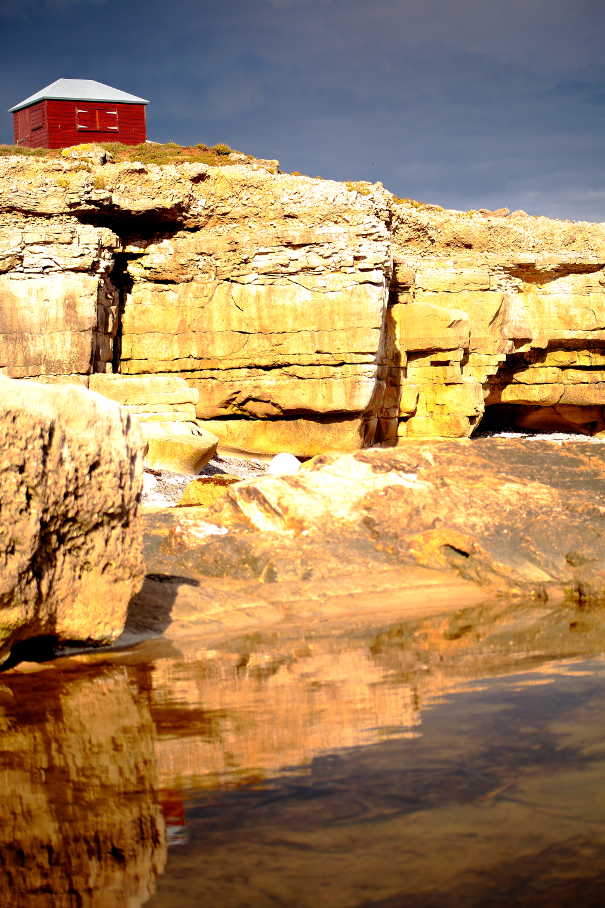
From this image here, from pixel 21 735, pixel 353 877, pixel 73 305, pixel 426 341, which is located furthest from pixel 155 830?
pixel 426 341

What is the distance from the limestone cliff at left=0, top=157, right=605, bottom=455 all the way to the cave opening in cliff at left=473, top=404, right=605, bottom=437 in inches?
194

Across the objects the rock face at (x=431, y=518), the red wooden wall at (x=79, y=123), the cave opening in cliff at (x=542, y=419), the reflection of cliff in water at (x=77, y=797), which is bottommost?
the reflection of cliff in water at (x=77, y=797)

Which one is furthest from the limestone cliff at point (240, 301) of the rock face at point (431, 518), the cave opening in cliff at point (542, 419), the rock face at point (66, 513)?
the rock face at point (66, 513)

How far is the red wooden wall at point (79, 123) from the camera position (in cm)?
3312

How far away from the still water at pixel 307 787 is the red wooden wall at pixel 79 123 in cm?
3142

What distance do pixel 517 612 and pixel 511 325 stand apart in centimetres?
1946

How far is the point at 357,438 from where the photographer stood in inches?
828

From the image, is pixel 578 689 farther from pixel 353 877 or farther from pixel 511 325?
pixel 511 325

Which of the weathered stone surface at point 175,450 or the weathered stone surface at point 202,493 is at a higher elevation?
the weathered stone surface at point 175,450

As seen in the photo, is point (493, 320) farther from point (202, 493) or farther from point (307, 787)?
point (307, 787)

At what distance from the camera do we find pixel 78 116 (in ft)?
109

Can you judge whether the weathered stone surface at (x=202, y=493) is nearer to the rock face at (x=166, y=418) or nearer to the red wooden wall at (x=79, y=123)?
the rock face at (x=166, y=418)

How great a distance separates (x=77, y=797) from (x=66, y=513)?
8.49 feet

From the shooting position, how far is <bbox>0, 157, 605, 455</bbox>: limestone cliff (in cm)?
2003
